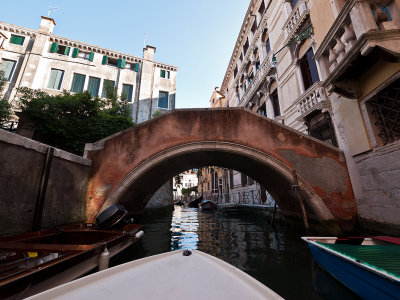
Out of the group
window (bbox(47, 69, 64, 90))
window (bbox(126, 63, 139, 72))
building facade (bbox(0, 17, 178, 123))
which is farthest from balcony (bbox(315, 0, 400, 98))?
window (bbox(47, 69, 64, 90))

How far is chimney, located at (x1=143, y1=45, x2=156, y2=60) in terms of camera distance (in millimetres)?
19266

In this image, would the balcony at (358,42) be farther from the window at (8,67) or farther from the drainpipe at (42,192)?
the window at (8,67)

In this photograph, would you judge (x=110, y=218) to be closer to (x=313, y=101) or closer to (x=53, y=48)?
(x=313, y=101)

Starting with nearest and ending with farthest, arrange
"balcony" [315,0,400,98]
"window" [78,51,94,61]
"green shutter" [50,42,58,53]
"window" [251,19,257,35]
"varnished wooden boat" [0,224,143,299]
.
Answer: "varnished wooden boat" [0,224,143,299] < "balcony" [315,0,400,98] < "window" [251,19,257,35] < "green shutter" [50,42,58,53] < "window" [78,51,94,61]

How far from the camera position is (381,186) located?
4551mm

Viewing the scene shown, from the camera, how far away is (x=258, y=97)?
1353 centimetres

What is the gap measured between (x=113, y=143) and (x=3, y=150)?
284cm

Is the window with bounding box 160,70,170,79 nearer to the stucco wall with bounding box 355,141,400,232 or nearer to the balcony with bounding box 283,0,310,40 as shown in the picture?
the balcony with bounding box 283,0,310,40

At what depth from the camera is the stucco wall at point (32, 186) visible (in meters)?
3.72

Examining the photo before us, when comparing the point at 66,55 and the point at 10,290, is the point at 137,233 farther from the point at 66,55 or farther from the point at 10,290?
the point at 66,55

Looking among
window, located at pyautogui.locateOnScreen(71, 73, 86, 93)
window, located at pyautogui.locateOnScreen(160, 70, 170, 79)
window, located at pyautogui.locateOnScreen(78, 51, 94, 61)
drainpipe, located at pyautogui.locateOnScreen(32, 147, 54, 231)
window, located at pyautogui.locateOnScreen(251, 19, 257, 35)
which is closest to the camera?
drainpipe, located at pyautogui.locateOnScreen(32, 147, 54, 231)

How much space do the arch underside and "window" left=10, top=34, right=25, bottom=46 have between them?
19067mm

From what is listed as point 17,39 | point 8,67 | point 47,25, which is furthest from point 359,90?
point 17,39

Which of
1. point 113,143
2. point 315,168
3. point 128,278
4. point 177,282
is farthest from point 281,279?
point 113,143
